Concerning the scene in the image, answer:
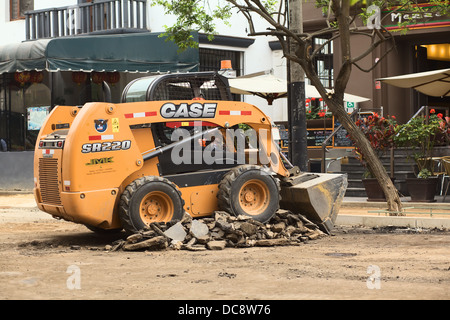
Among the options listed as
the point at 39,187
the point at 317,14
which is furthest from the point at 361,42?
the point at 39,187

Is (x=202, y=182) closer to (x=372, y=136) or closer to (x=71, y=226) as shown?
(x=71, y=226)

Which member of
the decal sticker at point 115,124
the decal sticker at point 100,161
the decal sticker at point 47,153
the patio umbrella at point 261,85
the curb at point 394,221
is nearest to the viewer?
the decal sticker at point 100,161

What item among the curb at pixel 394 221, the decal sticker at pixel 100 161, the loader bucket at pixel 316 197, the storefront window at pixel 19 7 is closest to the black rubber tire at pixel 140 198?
the decal sticker at pixel 100 161

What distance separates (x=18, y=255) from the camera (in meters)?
10.6

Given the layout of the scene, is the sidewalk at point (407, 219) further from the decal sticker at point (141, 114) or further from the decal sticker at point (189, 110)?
the decal sticker at point (141, 114)

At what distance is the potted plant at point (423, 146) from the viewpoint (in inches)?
725

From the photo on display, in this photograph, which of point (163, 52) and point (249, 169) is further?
point (163, 52)

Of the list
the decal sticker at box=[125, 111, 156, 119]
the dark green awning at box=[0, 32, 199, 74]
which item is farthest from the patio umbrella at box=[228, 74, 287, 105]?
the decal sticker at box=[125, 111, 156, 119]

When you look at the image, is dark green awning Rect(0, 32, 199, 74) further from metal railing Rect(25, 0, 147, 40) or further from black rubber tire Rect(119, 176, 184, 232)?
black rubber tire Rect(119, 176, 184, 232)

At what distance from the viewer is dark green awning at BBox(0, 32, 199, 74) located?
2203cm

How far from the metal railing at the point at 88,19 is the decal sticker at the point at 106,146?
14773mm

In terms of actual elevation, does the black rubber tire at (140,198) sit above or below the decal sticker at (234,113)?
below
